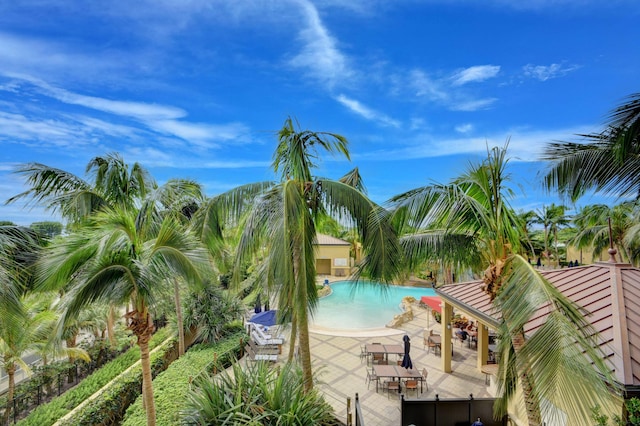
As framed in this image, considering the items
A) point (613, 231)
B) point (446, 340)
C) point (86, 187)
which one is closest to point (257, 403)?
point (446, 340)

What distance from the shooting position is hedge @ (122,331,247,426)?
24.7ft

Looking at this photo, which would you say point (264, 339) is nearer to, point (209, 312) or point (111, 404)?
point (209, 312)

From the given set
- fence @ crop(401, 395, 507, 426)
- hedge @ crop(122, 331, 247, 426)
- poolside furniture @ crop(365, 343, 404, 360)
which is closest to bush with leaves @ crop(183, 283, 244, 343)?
hedge @ crop(122, 331, 247, 426)

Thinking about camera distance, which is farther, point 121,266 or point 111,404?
point 111,404

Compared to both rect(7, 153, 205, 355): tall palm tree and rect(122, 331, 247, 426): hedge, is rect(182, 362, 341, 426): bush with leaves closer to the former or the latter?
rect(122, 331, 247, 426): hedge

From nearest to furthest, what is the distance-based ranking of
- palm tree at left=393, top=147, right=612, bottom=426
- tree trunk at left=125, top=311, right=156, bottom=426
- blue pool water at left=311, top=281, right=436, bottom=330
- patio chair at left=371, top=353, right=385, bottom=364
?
palm tree at left=393, top=147, right=612, bottom=426 < tree trunk at left=125, top=311, right=156, bottom=426 < patio chair at left=371, top=353, right=385, bottom=364 < blue pool water at left=311, top=281, right=436, bottom=330

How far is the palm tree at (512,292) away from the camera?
3.24 metres

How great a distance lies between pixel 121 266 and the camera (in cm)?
596

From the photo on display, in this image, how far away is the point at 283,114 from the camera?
694 cm

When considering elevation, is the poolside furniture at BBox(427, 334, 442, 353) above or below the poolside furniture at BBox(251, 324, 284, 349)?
below

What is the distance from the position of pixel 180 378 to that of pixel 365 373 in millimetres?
6893

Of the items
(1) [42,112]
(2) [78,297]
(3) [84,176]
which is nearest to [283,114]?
(2) [78,297]

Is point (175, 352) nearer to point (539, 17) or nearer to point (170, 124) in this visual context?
point (170, 124)

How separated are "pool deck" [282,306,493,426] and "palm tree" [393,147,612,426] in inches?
165
